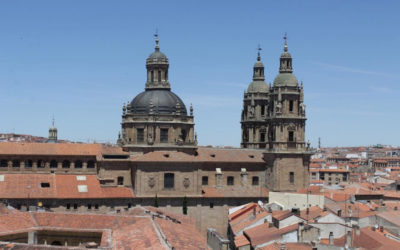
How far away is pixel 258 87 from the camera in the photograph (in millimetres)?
91375

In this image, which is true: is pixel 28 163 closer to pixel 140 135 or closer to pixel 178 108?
pixel 140 135

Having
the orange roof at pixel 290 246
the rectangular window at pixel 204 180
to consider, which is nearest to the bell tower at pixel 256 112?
the rectangular window at pixel 204 180

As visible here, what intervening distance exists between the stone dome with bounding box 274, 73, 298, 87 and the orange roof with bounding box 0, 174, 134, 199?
2448 centimetres

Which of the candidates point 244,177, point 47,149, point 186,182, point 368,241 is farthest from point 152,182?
point 368,241

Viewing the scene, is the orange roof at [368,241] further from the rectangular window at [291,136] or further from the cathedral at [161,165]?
the rectangular window at [291,136]

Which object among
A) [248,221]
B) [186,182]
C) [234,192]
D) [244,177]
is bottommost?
[248,221]

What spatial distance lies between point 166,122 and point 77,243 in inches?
1407

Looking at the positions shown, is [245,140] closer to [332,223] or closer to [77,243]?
[332,223]

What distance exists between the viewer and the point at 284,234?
4997 cm

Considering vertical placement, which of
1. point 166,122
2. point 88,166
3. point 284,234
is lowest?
point 284,234

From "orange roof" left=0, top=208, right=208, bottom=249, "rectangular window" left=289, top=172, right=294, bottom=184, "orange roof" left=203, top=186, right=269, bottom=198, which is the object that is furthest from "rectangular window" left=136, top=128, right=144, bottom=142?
"orange roof" left=0, top=208, right=208, bottom=249

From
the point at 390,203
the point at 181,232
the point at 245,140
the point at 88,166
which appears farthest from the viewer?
the point at 245,140

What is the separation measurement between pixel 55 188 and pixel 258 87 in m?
37.7

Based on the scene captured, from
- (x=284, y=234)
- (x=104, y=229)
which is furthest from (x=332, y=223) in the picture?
(x=104, y=229)
